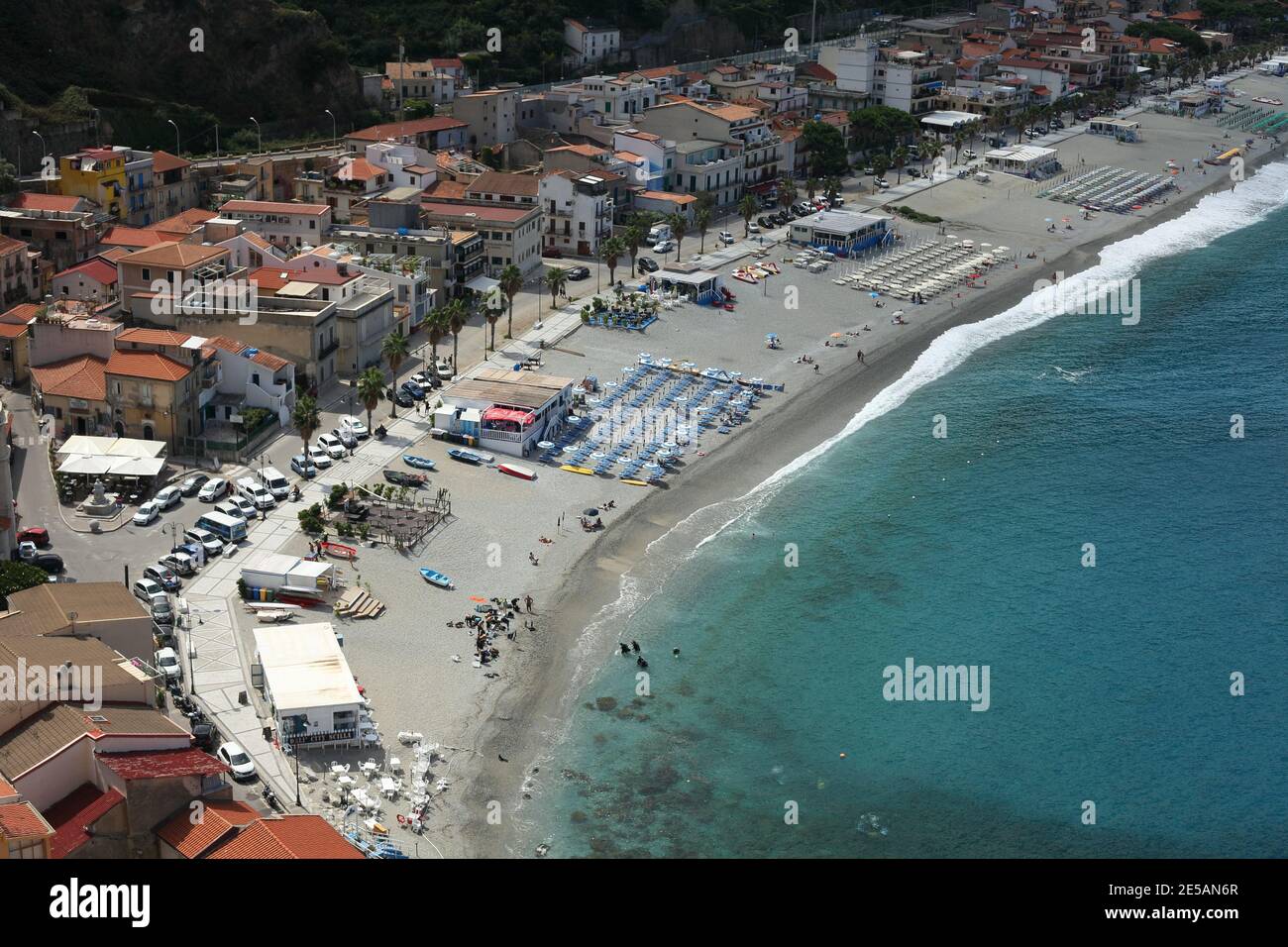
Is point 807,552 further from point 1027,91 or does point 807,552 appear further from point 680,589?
point 1027,91

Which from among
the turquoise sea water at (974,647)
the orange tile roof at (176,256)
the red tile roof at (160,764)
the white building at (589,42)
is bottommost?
the turquoise sea water at (974,647)

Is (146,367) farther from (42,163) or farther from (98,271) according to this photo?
(42,163)

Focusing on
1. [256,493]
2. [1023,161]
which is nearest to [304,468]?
[256,493]

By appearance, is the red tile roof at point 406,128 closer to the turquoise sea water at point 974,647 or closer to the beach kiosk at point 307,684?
the turquoise sea water at point 974,647

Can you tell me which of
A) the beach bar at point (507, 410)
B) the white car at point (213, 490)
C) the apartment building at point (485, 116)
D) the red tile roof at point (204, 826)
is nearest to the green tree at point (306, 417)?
the white car at point (213, 490)

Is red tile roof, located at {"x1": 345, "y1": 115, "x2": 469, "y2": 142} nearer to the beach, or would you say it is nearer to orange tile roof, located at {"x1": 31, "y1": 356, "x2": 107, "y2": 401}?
the beach

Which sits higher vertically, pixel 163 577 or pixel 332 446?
pixel 332 446
